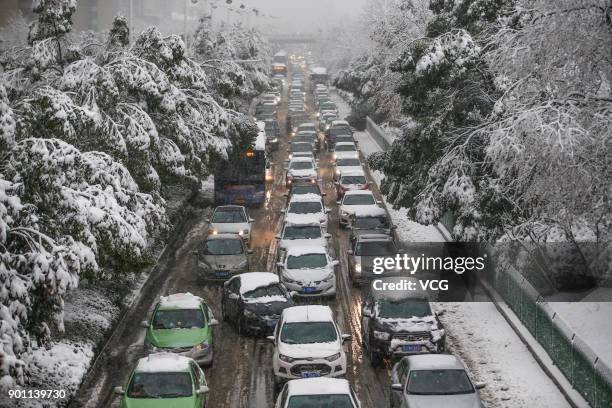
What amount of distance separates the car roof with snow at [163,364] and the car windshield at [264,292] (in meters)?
5.91

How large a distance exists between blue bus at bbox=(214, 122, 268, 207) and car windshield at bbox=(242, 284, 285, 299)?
1647 cm

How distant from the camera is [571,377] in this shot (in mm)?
17531

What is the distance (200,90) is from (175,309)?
18091 millimetres

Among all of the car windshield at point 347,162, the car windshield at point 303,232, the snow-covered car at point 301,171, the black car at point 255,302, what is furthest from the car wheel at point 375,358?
the car windshield at point 347,162

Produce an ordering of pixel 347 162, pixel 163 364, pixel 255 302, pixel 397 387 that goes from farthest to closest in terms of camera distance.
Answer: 1. pixel 347 162
2. pixel 255 302
3. pixel 163 364
4. pixel 397 387

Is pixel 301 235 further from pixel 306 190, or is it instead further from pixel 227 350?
pixel 227 350

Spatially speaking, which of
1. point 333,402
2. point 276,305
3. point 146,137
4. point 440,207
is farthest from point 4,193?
point 440,207

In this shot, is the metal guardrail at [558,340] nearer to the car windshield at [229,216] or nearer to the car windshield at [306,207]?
the car windshield at [306,207]

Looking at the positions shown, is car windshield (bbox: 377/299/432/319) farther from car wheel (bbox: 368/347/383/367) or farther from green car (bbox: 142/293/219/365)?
green car (bbox: 142/293/219/365)

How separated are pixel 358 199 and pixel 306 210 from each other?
2.90 meters

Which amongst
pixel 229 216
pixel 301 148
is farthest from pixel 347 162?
pixel 229 216

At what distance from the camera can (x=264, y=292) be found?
73.0 ft

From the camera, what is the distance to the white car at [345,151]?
49.3 m

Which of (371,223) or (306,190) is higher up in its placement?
(371,223)
